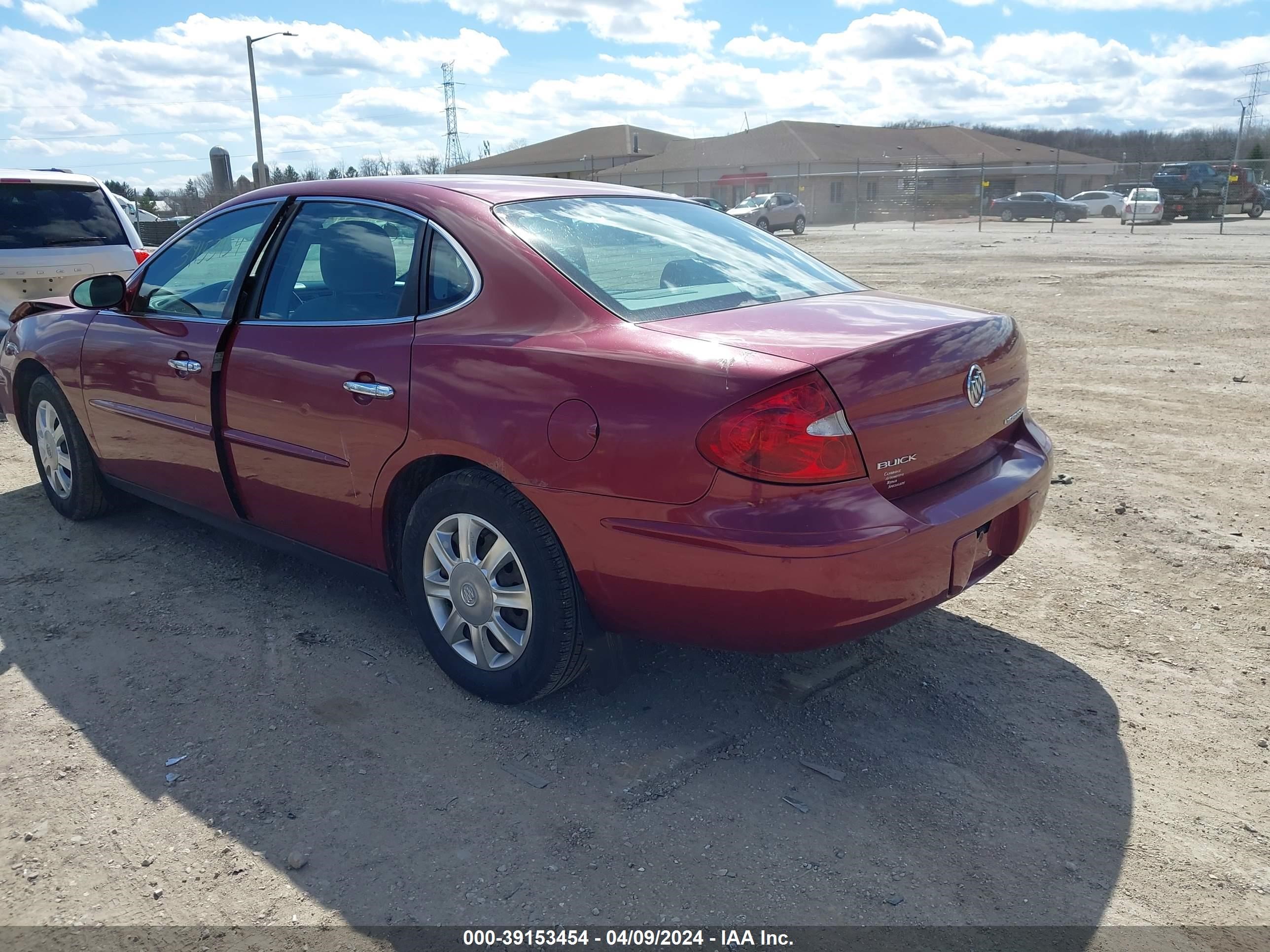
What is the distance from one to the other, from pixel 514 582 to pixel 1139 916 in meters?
1.85

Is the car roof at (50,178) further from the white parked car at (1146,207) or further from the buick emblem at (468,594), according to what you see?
the white parked car at (1146,207)

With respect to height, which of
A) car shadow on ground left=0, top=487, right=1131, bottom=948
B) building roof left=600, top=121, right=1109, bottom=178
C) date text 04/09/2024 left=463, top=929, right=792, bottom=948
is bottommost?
date text 04/09/2024 left=463, top=929, right=792, bottom=948

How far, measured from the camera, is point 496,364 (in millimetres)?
2973

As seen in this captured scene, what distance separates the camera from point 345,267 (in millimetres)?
3668

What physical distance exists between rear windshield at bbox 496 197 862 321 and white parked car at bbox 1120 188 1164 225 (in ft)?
127

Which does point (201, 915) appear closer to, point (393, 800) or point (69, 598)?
point (393, 800)

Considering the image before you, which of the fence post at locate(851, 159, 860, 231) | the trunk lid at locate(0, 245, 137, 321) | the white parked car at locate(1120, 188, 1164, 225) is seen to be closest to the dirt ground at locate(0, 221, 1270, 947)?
the trunk lid at locate(0, 245, 137, 321)

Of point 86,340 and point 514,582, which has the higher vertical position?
point 86,340

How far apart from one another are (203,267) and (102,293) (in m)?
0.53

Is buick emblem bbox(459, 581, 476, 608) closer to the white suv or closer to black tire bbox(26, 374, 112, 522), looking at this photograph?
black tire bbox(26, 374, 112, 522)

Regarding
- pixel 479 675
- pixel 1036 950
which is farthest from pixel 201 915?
pixel 1036 950

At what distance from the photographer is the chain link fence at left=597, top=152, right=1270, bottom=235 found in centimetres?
3847

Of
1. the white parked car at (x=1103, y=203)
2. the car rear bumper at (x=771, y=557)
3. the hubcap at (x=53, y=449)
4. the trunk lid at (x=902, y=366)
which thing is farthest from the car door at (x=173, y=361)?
the white parked car at (x=1103, y=203)

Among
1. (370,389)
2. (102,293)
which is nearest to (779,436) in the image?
(370,389)
